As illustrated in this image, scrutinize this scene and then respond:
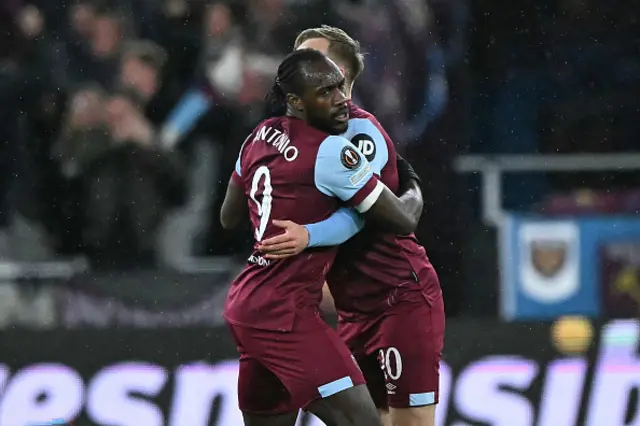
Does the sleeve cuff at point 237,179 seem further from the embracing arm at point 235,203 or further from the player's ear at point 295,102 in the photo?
the player's ear at point 295,102

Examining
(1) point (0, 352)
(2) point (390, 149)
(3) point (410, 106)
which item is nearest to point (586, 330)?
(3) point (410, 106)

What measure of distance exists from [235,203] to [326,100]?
63 centimetres

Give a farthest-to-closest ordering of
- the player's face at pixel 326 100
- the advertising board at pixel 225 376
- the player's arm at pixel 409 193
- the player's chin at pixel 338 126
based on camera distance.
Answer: the advertising board at pixel 225 376
the player's arm at pixel 409 193
the player's chin at pixel 338 126
the player's face at pixel 326 100

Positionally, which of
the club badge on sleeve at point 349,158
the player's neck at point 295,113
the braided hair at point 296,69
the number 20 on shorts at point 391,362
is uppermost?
the braided hair at point 296,69

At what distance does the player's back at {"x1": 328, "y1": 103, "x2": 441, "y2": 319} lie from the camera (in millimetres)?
4465

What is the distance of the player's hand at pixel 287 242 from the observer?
161 inches

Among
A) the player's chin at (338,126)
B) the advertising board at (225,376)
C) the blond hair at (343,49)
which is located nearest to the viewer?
the player's chin at (338,126)

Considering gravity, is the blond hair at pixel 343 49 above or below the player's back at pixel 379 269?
above

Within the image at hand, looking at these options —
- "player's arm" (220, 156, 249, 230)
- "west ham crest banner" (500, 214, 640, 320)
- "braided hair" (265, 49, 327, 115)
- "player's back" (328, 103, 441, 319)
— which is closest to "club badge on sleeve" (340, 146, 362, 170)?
"braided hair" (265, 49, 327, 115)

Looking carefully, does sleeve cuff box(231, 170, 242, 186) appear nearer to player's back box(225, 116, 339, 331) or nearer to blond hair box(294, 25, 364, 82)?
player's back box(225, 116, 339, 331)

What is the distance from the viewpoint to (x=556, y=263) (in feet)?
24.3

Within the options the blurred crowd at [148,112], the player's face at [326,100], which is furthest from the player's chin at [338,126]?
the blurred crowd at [148,112]

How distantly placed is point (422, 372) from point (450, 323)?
1.83 meters

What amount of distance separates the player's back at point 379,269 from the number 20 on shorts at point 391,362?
14 centimetres
